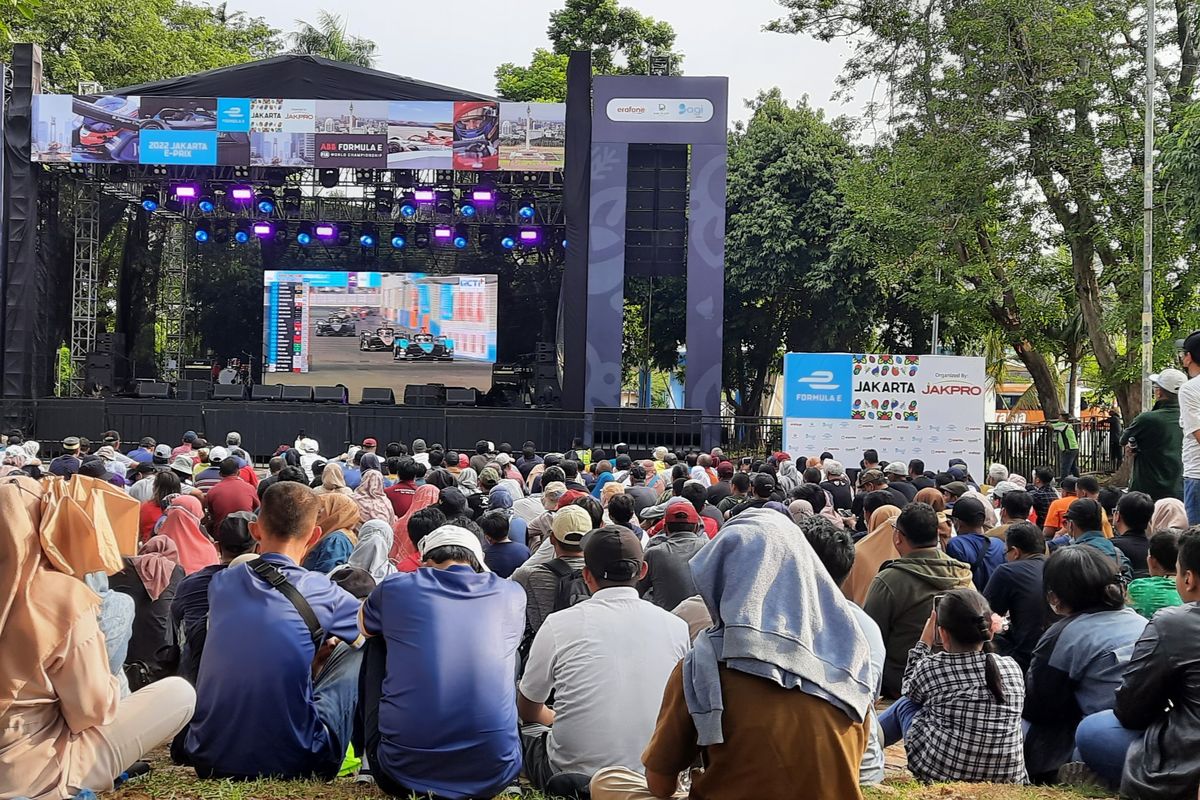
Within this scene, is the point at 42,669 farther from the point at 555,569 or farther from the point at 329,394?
the point at 329,394

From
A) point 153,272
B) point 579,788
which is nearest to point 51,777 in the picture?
point 579,788

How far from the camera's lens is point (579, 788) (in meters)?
3.50

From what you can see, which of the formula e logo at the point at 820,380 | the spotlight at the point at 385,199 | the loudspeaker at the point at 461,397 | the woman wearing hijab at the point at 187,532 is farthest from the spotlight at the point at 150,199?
the woman wearing hijab at the point at 187,532

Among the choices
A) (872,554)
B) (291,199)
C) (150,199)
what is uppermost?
(291,199)

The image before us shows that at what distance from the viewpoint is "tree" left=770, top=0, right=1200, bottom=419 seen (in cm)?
1691

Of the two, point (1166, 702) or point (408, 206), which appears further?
point (408, 206)

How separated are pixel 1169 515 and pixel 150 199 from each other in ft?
58.3

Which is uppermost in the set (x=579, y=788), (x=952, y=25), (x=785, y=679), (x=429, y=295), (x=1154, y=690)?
(x=952, y=25)

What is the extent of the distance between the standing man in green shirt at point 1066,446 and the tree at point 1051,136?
1.16 meters

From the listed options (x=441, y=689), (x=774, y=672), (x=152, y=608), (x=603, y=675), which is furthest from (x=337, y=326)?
(x=774, y=672)

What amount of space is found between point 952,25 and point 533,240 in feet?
25.3

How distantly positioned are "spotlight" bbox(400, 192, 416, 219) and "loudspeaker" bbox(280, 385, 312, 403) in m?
3.48

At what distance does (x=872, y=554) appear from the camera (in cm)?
617

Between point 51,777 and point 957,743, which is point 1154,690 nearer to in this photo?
point 957,743
